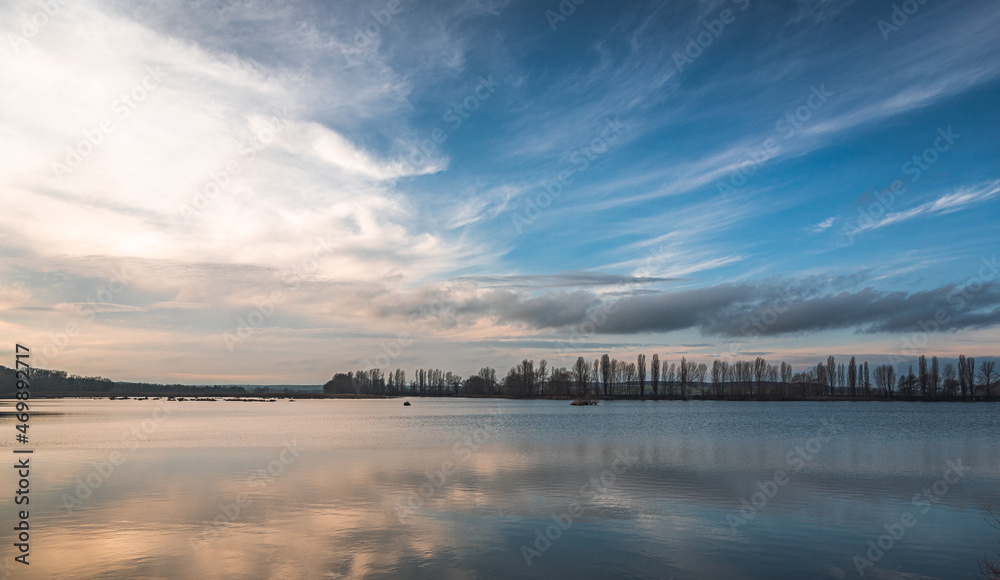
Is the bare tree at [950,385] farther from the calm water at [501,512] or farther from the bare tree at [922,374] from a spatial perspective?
the calm water at [501,512]

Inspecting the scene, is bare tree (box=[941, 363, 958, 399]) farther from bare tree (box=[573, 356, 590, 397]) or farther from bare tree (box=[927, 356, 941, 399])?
bare tree (box=[573, 356, 590, 397])

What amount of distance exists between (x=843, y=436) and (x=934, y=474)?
1991 centimetres

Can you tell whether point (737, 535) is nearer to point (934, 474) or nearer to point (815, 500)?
point (815, 500)

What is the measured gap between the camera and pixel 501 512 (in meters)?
16.7

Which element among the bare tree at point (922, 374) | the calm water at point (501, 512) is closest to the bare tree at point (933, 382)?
the bare tree at point (922, 374)

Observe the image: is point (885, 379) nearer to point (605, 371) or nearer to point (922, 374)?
point (922, 374)

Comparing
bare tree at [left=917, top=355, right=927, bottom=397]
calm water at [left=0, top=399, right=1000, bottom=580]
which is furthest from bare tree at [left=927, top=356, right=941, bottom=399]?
calm water at [left=0, top=399, right=1000, bottom=580]

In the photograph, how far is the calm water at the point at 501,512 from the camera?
1208cm

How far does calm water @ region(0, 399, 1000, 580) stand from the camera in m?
12.1

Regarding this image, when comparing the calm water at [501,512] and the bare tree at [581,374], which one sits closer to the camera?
the calm water at [501,512]

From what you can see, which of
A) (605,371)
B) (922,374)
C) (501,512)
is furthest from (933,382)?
(501,512)

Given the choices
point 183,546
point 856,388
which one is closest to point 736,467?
point 183,546

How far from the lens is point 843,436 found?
138 ft

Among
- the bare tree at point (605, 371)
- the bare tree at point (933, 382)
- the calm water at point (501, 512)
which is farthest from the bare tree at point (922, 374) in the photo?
the calm water at point (501, 512)
